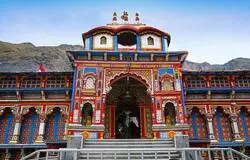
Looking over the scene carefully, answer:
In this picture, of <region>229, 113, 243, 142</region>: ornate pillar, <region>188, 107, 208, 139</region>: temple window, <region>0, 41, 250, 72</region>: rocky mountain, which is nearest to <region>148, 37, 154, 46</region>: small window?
<region>188, 107, 208, 139</region>: temple window

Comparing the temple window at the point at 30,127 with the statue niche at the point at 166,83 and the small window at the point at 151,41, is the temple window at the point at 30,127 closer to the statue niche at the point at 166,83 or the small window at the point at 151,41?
the statue niche at the point at 166,83

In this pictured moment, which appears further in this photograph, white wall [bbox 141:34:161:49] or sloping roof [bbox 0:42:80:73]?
sloping roof [bbox 0:42:80:73]

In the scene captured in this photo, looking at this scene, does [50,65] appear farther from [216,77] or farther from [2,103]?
[216,77]

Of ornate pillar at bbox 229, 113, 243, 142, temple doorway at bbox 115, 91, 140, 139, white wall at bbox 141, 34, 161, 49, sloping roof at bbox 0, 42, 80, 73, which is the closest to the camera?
ornate pillar at bbox 229, 113, 243, 142

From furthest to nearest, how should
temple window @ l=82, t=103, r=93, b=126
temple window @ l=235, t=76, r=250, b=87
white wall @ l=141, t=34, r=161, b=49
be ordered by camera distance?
temple window @ l=235, t=76, r=250, b=87, white wall @ l=141, t=34, r=161, b=49, temple window @ l=82, t=103, r=93, b=126

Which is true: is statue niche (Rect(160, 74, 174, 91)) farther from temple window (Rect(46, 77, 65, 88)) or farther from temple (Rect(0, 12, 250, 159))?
temple window (Rect(46, 77, 65, 88))

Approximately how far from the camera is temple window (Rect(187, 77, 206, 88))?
19.4 metres

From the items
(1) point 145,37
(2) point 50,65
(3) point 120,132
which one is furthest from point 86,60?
(2) point 50,65

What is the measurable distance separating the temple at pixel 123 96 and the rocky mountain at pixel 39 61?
22828 millimetres

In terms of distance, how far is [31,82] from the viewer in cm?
1919

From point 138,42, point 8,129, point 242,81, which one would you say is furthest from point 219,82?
point 8,129

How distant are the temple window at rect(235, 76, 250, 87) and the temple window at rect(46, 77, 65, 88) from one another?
1301cm

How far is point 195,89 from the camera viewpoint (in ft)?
62.3

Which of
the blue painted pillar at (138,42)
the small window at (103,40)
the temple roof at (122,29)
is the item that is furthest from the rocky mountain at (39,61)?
the blue painted pillar at (138,42)
